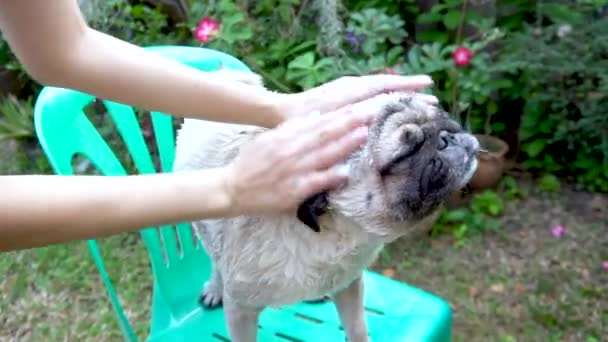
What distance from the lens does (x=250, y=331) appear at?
1425 mm

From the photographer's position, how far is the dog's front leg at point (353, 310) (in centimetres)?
143

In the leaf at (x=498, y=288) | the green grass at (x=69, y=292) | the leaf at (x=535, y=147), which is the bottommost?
the green grass at (x=69, y=292)

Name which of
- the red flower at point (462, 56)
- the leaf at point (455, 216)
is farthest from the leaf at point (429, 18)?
the leaf at point (455, 216)

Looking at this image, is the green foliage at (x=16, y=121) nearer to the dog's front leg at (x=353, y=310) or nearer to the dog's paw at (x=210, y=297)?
the dog's paw at (x=210, y=297)

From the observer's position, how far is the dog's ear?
107cm

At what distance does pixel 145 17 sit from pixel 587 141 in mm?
1979

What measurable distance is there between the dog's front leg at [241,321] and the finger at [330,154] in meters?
0.51

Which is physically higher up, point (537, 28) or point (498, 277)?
point (537, 28)

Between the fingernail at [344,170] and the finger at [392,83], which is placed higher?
the finger at [392,83]

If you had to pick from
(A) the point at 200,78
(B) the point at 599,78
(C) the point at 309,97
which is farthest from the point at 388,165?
(B) the point at 599,78

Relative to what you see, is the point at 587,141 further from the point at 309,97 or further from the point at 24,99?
the point at 24,99

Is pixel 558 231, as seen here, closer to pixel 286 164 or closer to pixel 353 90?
pixel 353 90

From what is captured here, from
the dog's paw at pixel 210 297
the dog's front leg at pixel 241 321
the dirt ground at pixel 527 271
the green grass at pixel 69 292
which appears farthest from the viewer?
the green grass at pixel 69 292

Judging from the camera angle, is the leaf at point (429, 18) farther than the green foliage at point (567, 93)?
Yes
